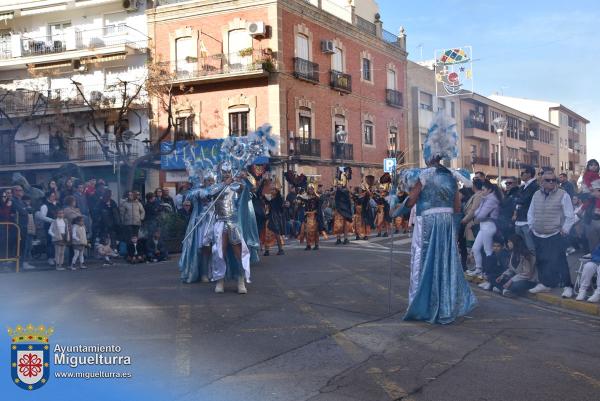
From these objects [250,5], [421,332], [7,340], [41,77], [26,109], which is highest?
[250,5]

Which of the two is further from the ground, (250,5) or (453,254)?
(250,5)

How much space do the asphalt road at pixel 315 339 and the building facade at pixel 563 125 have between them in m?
54.4

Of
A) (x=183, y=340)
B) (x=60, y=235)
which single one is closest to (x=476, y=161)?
(x=60, y=235)

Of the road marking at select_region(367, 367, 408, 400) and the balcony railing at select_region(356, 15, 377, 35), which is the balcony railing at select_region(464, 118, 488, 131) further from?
the road marking at select_region(367, 367, 408, 400)

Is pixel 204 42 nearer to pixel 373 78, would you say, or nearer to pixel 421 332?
pixel 373 78

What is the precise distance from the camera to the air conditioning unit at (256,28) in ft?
84.9

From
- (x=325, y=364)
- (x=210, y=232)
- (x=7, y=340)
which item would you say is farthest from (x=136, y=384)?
(x=210, y=232)

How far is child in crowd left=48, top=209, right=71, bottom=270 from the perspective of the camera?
40.3 ft

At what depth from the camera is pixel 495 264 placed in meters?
9.75

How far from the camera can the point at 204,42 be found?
2794cm

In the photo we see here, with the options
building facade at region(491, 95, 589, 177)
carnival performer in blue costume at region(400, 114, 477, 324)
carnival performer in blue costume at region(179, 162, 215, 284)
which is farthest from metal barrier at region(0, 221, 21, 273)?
building facade at region(491, 95, 589, 177)

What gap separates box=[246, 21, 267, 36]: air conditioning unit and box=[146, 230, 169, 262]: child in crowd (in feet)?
46.3

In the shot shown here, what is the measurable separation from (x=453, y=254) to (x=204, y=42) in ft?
75.4

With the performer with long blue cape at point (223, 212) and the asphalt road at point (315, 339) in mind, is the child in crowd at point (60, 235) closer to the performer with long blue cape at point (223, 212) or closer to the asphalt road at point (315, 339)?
the asphalt road at point (315, 339)
